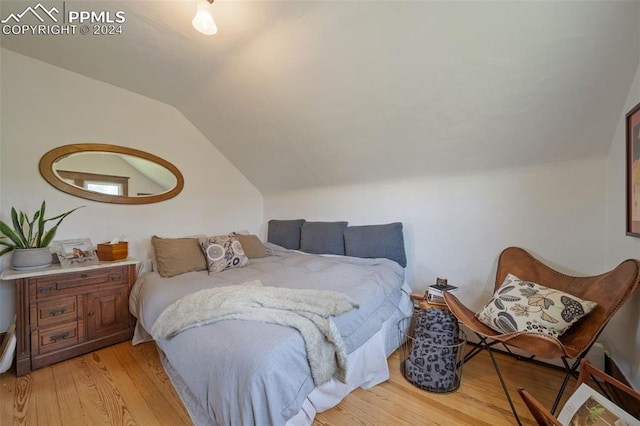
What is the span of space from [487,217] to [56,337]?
3440 millimetres

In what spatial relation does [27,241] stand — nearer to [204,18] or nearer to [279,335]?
[204,18]

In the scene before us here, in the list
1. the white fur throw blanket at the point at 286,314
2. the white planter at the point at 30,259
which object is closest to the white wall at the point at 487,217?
the white fur throw blanket at the point at 286,314

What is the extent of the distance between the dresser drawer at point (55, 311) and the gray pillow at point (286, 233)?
6.31ft

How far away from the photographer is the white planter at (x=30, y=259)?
5.93ft

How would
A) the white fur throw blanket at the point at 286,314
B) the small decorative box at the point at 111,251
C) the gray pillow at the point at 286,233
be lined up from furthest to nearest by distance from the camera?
the gray pillow at the point at 286,233 → the small decorative box at the point at 111,251 → the white fur throw blanket at the point at 286,314

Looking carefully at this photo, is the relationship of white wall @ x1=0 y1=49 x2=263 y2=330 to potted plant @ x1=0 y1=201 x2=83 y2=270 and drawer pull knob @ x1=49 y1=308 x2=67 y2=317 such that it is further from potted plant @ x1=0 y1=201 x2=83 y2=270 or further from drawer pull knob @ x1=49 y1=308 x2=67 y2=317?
drawer pull knob @ x1=49 y1=308 x2=67 y2=317

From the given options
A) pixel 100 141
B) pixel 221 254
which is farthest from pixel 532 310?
pixel 100 141

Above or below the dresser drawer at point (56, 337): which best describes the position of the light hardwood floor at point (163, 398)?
below

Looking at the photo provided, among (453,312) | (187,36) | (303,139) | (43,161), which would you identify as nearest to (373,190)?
(303,139)

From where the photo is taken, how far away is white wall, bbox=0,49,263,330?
6.59ft

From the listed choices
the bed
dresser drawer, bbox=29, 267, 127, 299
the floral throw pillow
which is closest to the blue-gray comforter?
the bed

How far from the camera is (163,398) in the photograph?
1491mm

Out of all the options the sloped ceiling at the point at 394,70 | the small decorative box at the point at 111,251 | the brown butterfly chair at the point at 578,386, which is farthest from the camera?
the small decorative box at the point at 111,251

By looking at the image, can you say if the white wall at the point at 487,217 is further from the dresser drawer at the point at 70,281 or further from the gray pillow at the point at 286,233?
the dresser drawer at the point at 70,281
